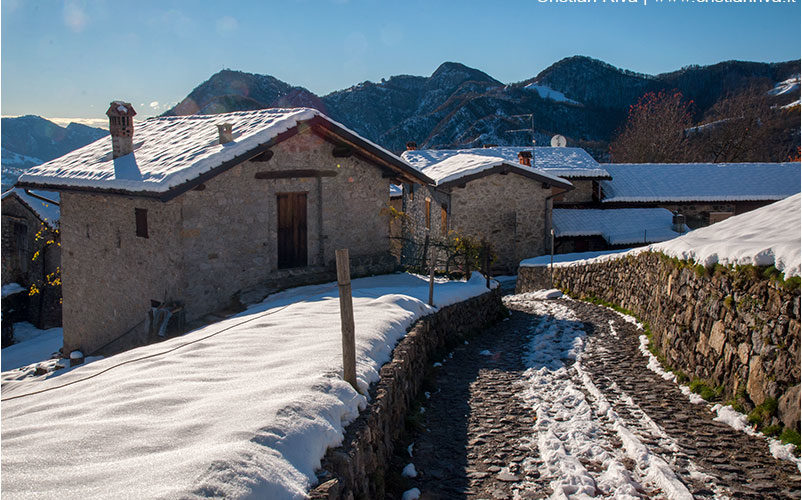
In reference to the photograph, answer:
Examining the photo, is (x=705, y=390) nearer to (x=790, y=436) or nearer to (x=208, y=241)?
(x=790, y=436)

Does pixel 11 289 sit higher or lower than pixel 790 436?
lower

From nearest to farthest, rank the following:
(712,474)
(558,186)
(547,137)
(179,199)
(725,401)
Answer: (712,474) < (725,401) < (179,199) < (558,186) < (547,137)

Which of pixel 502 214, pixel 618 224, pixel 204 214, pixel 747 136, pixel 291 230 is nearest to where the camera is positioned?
pixel 204 214

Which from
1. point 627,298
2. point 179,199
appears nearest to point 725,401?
point 627,298

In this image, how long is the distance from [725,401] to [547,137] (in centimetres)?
7330

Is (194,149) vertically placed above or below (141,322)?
above

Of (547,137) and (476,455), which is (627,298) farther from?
(547,137)

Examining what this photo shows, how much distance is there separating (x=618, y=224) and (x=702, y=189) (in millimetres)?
5728

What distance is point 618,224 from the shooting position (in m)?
23.7

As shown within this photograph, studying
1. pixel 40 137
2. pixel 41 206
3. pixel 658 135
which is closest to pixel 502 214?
pixel 41 206

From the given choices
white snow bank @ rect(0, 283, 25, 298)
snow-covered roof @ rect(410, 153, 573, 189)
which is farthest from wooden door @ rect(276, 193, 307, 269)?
white snow bank @ rect(0, 283, 25, 298)

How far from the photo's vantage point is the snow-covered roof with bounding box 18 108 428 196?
9.58m

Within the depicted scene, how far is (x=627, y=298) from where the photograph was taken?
11.6 m

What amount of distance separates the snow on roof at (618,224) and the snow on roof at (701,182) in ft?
4.04
